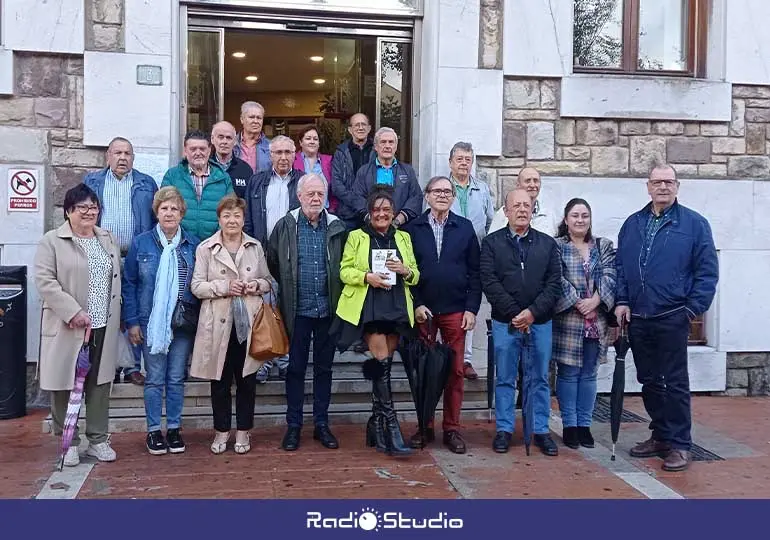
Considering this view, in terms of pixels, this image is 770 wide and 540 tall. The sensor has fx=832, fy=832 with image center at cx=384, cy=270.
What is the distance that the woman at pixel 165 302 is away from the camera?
5.81 m

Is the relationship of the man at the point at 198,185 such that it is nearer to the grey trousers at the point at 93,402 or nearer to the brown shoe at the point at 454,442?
the grey trousers at the point at 93,402

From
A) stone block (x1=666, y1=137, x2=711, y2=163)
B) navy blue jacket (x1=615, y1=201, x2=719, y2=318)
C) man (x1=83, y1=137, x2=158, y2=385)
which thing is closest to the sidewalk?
navy blue jacket (x1=615, y1=201, x2=719, y2=318)

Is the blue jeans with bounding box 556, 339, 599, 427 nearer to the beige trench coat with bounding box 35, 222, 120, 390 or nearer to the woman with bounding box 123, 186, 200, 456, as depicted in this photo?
the woman with bounding box 123, 186, 200, 456

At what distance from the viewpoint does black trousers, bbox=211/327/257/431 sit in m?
5.89

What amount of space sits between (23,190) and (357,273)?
3.40 meters

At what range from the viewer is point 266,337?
225 inches

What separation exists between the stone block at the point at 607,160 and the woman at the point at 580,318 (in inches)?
79.8

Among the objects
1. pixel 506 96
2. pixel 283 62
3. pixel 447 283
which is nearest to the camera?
pixel 447 283

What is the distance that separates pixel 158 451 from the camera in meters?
5.91

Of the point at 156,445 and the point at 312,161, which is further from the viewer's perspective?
the point at 312,161

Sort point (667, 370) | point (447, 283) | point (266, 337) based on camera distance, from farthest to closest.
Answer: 1. point (447, 283)
2. point (667, 370)
3. point (266, 337)

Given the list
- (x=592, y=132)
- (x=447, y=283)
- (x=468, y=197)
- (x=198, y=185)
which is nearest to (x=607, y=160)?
(x=592, y=132)

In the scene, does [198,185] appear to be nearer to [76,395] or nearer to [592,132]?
[76,395]

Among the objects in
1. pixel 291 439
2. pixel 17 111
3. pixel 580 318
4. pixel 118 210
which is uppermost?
pixel 17 111
